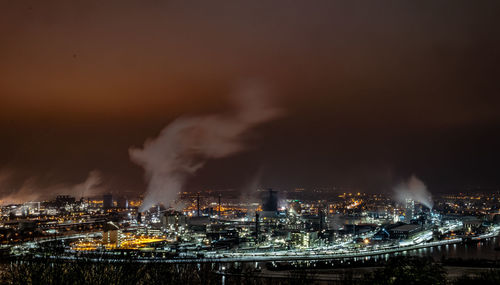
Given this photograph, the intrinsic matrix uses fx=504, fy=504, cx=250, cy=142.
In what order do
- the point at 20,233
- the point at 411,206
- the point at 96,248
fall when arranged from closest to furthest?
the point at 96,248
the point at 20,233
the point at 411,206

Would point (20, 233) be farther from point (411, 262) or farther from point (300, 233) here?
point (411, 262)

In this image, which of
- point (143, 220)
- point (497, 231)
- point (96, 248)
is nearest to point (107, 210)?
point (143, 220)

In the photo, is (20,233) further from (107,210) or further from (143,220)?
(107,210)

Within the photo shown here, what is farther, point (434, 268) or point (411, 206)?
point (411, 206)

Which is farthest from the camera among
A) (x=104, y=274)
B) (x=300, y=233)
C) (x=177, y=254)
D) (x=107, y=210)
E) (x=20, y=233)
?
(x=107, y=210)

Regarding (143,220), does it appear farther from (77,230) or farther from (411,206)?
(411,206)

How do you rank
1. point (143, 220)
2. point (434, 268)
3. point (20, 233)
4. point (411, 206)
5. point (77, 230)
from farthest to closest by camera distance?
point (411, 206) < point (143, 220) < point (77, 230) < point (20, 233) < point (434, 268)

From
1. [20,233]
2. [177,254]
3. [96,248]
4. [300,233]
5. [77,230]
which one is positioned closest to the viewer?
[177,254]

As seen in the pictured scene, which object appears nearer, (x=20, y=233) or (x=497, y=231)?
(x=20, y=233)

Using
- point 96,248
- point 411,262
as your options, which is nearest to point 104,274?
point 411,262
